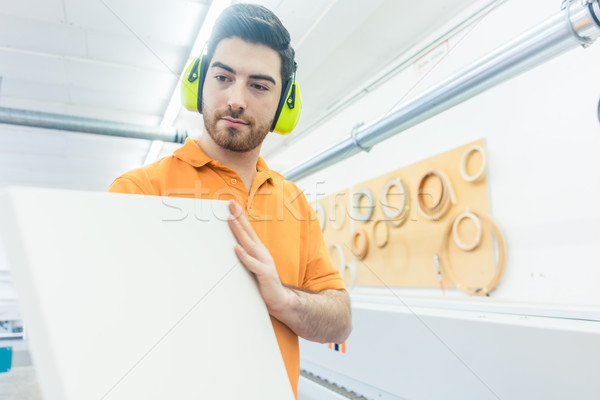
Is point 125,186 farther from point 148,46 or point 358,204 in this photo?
point 358,204

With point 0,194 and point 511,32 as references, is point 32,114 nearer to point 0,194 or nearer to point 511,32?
point 0,194

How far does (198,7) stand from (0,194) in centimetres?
184

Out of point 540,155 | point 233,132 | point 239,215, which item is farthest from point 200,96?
point 540,155

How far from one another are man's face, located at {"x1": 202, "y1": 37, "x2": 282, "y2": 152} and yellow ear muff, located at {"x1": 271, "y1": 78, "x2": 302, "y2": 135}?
0.15 feet

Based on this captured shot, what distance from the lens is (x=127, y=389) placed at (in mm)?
417

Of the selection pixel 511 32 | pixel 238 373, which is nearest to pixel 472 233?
pixel 511 32

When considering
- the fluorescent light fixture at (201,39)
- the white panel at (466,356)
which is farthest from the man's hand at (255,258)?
the fluorescent light fixture at (201,39)

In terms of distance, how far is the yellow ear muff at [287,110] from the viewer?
35.0 inches

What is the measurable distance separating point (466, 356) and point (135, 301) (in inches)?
30.6

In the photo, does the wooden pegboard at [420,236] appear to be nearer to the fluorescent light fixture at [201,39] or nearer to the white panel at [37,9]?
the fluorescent light fixture at [201,39]

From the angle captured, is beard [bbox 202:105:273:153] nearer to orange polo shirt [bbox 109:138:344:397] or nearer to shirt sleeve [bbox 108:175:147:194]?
orange polo shirt [bbox 109:138:344:397]

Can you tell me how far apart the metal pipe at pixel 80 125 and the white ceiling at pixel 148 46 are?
37 centimetres

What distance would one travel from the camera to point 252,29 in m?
0.82

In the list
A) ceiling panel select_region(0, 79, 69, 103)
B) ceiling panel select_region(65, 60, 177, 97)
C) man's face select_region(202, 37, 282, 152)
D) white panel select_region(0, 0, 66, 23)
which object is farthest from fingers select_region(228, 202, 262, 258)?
ceiling panel select_region(0, 79, 69, 103)
